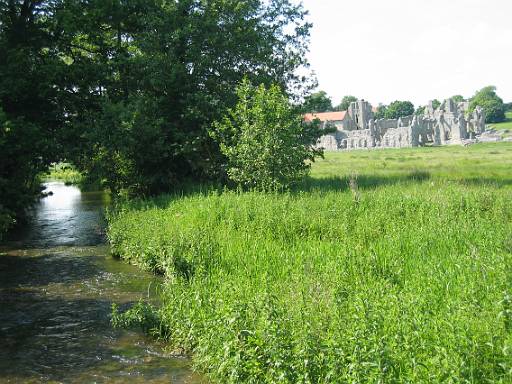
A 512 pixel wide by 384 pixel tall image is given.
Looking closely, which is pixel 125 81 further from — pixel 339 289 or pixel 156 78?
pixel 339 289

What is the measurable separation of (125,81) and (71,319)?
15.3m

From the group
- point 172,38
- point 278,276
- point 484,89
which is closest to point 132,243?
point 278,276

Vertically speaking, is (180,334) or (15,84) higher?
(15,84)

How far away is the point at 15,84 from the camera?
18844 millimetres

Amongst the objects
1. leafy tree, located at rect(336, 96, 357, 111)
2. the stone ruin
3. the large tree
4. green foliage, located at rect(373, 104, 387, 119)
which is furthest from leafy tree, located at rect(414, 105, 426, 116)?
the large tree

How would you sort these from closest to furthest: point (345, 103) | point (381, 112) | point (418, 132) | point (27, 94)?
point (27, 94) < point (418, 132) < point (381, 112) < point (345, 103)

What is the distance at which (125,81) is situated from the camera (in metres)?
22.5

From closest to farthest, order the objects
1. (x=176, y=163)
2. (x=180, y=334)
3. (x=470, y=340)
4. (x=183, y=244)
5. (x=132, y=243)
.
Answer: (x=470, y=340)
(x=180, y=334)
(x=183, y=244)
(x=132, y=243)
(x=176, y=163)

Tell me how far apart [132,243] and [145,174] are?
30.2ft

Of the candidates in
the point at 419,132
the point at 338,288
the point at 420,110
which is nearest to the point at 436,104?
the point at 420,110

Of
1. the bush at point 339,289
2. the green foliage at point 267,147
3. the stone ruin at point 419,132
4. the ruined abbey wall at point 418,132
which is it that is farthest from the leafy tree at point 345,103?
the bush at point 339,289

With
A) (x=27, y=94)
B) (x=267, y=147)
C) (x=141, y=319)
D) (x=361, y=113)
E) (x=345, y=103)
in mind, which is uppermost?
(x=345, y=103)

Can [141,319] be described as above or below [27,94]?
below

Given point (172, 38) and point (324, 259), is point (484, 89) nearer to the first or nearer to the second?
point (172, 38)
